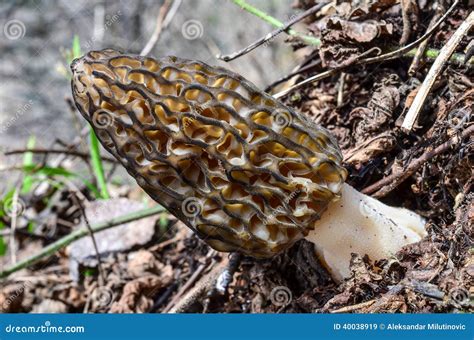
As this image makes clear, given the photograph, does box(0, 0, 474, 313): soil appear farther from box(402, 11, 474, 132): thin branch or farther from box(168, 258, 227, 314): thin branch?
box(402, 11, 474, 132): thin branch

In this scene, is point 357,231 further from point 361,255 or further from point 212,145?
point 212,145

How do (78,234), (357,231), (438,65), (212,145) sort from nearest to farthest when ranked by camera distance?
(212,145)
(357,231)
(438,65)
(78,234)

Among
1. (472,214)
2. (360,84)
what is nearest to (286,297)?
(472,214)

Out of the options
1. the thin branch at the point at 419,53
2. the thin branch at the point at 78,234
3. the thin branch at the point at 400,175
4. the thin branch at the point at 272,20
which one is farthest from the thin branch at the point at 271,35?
the thin branch at the point at 78,234

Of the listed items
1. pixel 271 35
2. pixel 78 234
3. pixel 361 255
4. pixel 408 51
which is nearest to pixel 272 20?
pixel 271 35

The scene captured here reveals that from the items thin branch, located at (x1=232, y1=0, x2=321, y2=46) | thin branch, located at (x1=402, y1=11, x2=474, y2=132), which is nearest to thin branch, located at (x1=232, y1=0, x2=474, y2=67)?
thin branch, located at (x1=232, y1=0, x2=321, y2=46)

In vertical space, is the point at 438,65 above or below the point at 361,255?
above

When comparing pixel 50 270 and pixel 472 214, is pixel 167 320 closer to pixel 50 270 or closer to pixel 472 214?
pixel 472 214
